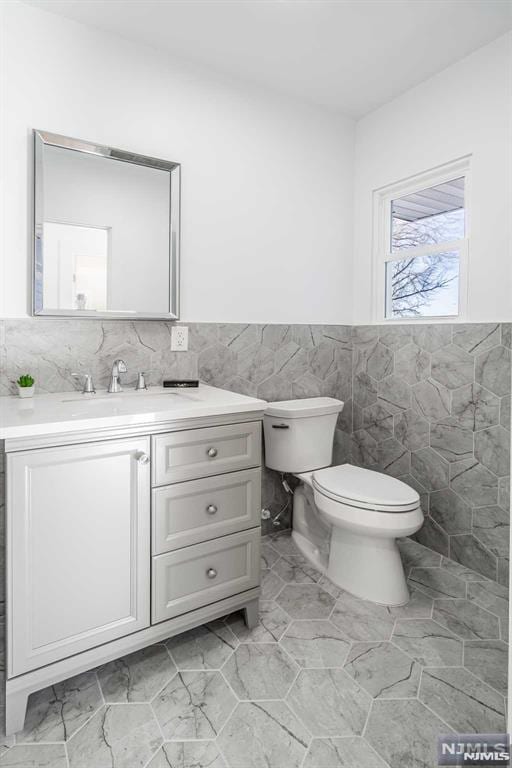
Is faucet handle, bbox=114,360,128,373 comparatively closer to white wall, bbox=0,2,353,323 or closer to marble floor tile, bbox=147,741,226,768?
white wall, bbox=0,2,353,323

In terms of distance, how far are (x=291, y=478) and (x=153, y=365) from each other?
105 centimetres

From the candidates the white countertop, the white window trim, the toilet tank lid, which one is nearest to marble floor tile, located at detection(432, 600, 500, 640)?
the toilet tank lid

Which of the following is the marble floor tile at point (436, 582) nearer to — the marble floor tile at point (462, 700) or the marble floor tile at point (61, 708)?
the marble floor tile at point (462, 700)

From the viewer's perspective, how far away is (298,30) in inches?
76.8

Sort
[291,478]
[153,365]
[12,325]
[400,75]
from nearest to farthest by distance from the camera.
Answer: [12,325]
[153,365]
[400,75]
[291,478]

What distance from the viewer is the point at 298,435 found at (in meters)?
2.29

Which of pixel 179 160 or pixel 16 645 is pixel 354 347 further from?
pixel 16 645

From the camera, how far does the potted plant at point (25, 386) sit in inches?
65.1

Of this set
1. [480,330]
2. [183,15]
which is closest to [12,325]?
[183,15]

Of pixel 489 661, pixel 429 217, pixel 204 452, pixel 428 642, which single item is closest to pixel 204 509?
pixel 204 452

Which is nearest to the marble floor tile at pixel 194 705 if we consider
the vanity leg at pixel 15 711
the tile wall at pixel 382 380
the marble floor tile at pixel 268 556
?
the vanity leg at pixel 15 711

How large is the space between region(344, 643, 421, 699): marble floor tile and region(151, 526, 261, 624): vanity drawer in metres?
0.45

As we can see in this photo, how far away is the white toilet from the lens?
1.87 metres

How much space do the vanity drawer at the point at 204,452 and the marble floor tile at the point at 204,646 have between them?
66 cm
